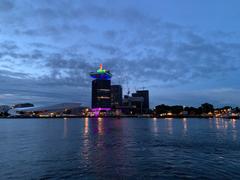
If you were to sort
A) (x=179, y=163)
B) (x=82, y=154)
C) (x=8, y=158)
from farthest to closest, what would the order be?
1. (x=82, y=154)
2. (x=8, y=158)
3. (x=179, y=163)

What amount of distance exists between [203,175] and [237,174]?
9.38 ft

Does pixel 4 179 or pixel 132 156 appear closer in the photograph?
pixel 4 179

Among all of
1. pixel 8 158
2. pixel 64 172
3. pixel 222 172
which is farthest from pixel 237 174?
pixel 8 158

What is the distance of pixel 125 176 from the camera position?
19375 millimetres

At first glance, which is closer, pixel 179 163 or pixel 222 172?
pixel 222 172

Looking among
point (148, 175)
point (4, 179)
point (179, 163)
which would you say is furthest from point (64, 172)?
point (179, 163)

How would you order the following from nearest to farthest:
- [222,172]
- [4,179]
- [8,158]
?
[4,179] → [222,172] → [8,158]

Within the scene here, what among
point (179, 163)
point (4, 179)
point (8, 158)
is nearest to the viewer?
point (4, 179)

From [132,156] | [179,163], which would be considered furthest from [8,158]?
[179,163]

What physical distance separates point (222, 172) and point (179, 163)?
4470 millimetres

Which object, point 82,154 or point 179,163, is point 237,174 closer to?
point 179,163

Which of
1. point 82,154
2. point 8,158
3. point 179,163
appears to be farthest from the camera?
point 82,154

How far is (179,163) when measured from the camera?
24.1 m

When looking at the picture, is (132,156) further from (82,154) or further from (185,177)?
(185,177)
